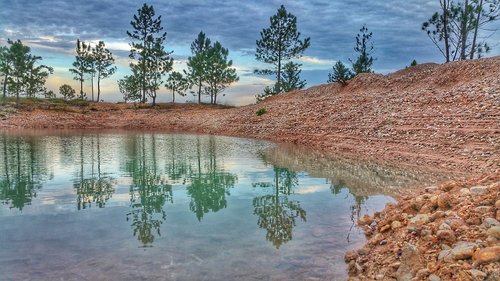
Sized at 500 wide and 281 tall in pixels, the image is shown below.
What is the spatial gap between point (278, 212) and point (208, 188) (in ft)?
13.5

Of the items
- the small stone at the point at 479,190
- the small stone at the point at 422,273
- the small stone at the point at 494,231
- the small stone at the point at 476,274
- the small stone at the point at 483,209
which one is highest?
the small stone at the point at 479,190

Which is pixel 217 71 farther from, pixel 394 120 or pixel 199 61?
pixel 394 120

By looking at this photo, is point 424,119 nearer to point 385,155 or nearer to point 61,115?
point 385,155

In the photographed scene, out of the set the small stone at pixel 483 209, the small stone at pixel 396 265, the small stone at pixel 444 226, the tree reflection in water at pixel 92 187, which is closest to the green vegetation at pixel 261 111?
the tree reflection in water at pixel 92 187

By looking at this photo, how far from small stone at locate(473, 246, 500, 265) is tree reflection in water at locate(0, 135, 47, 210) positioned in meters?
11.4

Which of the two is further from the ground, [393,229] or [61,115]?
[61,115]

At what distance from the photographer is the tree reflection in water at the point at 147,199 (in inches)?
365

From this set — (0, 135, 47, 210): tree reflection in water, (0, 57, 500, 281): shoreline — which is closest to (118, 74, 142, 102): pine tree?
(0, 57, 500, 281): shoreline

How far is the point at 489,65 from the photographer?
105 ft

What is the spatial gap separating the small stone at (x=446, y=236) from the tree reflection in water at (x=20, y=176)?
10938mm

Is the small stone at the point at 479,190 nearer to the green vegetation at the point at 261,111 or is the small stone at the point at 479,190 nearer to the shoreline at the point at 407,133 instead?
the shoreline at the point at 407,133

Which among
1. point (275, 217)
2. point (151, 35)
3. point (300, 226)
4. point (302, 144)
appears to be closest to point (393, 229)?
point (300, 226)

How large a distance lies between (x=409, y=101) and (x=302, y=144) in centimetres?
943

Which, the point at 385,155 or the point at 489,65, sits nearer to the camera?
the point at 385,155
